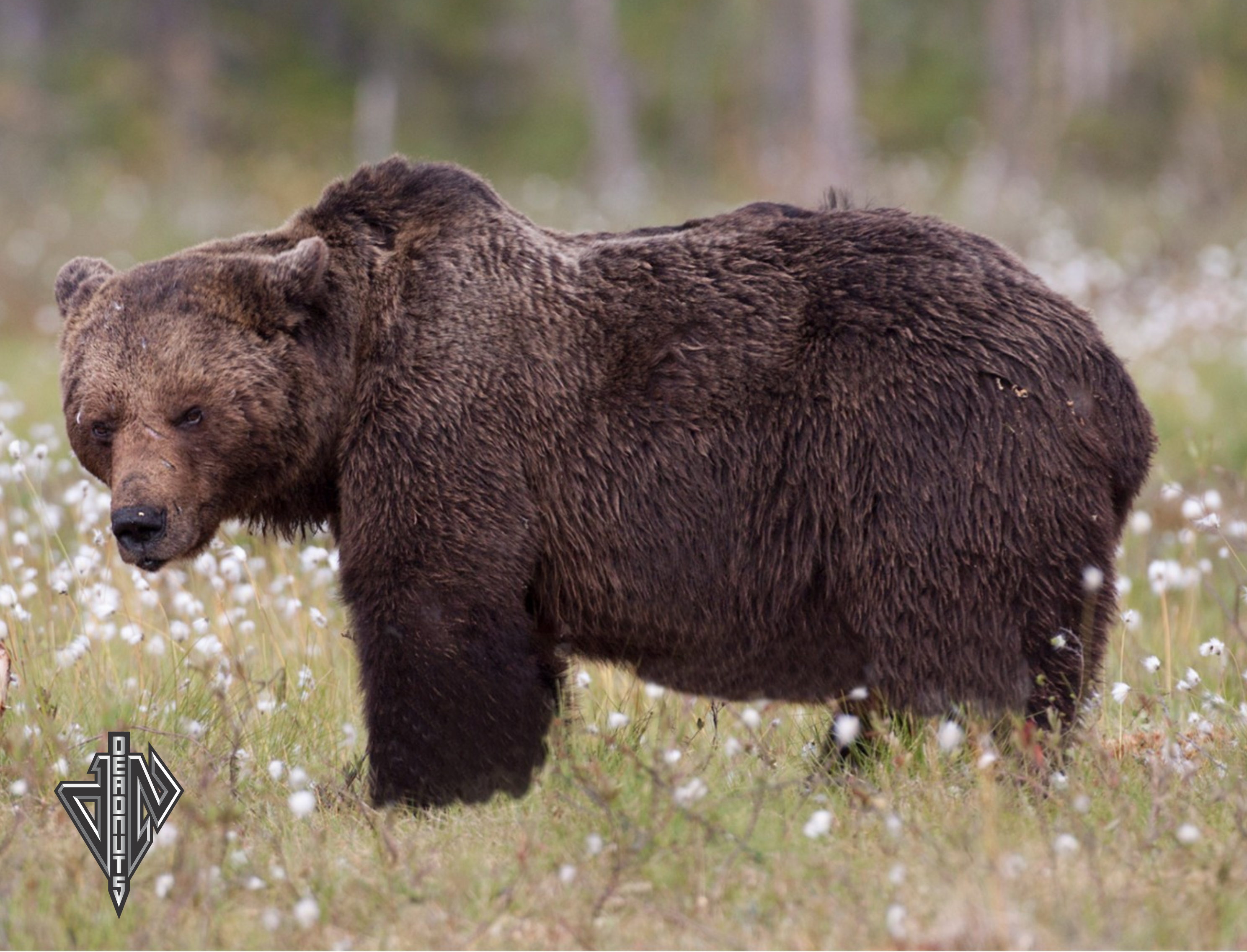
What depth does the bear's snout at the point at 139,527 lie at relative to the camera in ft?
15.0

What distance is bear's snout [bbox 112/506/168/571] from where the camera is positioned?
4.56m

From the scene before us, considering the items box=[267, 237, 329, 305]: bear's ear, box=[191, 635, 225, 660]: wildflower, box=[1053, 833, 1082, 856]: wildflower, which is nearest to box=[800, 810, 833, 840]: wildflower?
box=[1053, 833, 1082, 856]: wildflower

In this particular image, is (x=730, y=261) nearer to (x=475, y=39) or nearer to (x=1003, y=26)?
(x=1003, y=26)

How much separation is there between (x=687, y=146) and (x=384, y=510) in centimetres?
3423

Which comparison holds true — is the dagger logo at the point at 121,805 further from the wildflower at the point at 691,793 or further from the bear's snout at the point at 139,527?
the wildflower at the point at 691,793

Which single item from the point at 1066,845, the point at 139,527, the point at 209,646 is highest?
the point at 139,527

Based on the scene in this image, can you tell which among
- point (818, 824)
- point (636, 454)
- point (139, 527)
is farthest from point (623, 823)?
point (139, 527)

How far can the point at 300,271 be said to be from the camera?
486cm

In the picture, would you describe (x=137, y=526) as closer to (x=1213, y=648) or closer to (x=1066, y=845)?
(x=1066, y=845)

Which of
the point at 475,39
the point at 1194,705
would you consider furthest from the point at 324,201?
the point at 475,39

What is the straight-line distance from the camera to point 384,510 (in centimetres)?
472

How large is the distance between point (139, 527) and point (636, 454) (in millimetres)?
1512

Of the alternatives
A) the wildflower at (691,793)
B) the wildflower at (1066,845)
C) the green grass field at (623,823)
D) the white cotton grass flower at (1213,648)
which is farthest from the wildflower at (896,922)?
the white cotton grass flower at (1213,648)

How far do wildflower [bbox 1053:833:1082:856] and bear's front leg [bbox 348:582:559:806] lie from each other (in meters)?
1.59
